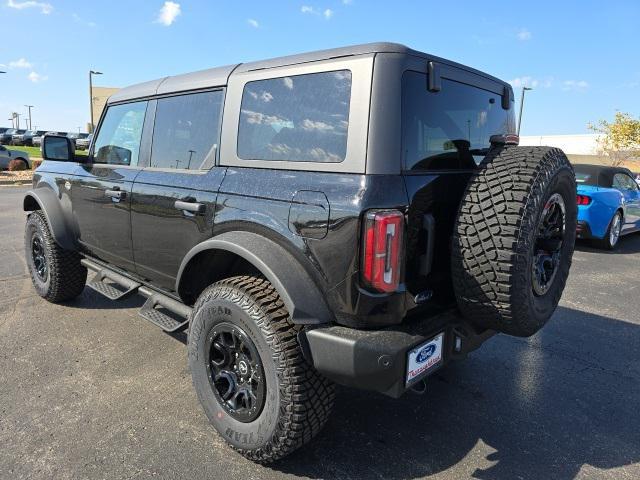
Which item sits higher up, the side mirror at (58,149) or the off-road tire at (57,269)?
the side mirror at (58,149)

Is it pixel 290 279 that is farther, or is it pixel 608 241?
pixel 608 241

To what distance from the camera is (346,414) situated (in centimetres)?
286

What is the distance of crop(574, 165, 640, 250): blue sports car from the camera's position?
7938 millimetres

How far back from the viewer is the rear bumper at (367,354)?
2023 mm

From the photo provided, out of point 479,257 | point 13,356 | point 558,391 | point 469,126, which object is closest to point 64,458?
point 13,356

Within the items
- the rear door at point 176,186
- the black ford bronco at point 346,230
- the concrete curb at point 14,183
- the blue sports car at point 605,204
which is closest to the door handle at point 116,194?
the rear door at point 176,186

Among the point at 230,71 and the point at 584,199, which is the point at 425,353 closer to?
the point at 230,71

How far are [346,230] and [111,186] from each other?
2.28 meters

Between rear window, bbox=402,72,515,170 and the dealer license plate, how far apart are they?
32.7 inches

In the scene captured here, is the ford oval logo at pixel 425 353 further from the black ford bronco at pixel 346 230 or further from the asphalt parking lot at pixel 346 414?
the asphalt parking lot at pixel 346 414

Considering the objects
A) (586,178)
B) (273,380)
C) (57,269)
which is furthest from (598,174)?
(57,269)

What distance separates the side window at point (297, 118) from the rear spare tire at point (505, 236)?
0.69 meters

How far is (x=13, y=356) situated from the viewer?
3508mm

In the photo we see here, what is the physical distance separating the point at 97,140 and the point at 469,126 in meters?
3.15
